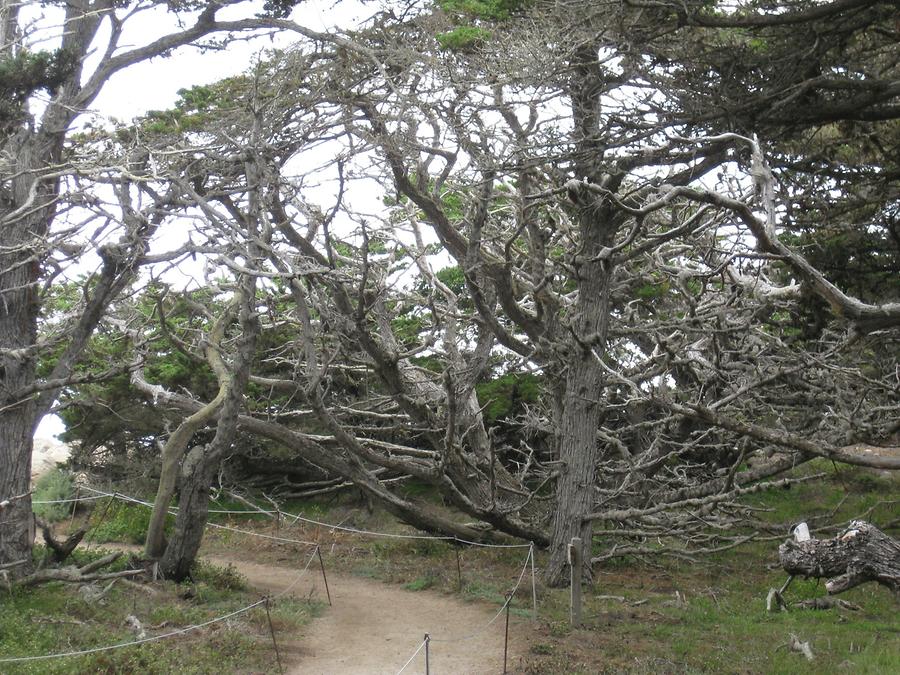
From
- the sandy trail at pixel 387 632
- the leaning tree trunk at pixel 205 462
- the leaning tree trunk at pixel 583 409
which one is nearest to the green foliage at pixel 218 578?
the leaning tree trunk at pixel 205 462

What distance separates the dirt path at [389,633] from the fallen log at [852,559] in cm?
339

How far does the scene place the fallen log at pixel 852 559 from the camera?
5.69 metres

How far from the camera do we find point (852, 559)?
5781 mm

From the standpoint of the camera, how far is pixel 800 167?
9.69 m

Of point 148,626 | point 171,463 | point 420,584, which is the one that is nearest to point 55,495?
point 171,463

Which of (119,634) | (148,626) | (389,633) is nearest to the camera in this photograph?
(119,634)

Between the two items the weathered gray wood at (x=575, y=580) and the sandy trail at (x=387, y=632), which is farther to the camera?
the weathered gray wood at (x=575, y=580)

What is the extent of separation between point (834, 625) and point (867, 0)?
6.24m

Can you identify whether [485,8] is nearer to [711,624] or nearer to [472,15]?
[472,15]

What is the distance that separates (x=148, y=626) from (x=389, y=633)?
2.54 metres

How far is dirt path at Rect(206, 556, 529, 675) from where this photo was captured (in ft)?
28.7

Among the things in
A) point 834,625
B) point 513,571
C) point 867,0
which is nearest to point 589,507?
point 513,571

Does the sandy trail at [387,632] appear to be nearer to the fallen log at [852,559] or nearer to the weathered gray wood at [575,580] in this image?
the weathered gray wood at [575,580]

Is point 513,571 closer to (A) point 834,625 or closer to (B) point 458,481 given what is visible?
(B) point 458,481
